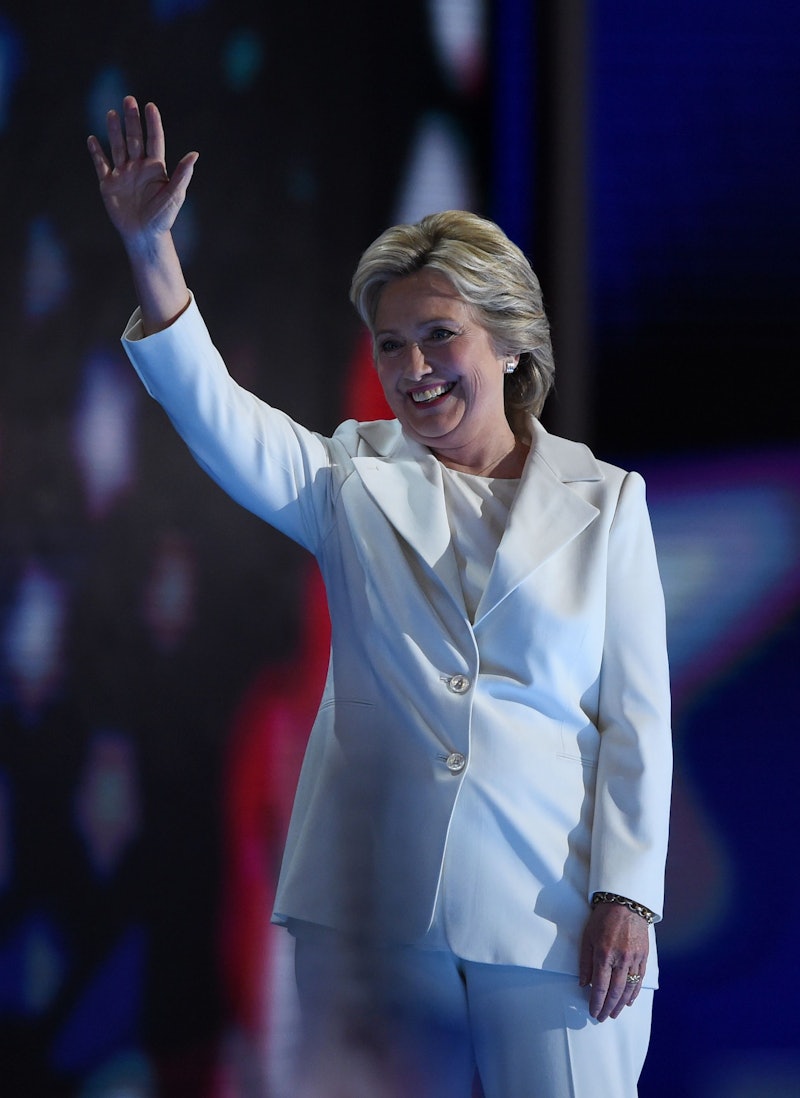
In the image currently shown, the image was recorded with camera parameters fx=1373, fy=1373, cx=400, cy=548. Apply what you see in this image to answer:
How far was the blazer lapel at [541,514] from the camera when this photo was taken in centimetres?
149

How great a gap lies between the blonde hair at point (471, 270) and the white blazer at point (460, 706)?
0.20 metres

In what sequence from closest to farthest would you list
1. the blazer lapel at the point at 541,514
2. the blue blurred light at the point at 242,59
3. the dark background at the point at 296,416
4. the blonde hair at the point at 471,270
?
the blazer lapel at the point at 541,514 < the blonde hair at the point at 471,270 < the dark background at the point at 296,416 < the blue blurred light at the point at 242,59

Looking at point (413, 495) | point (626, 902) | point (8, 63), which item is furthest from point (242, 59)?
point (626, 902)

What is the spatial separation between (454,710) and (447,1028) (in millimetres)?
329

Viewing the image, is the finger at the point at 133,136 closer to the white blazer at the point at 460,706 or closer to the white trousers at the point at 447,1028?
the white blazer at the point at 460,706

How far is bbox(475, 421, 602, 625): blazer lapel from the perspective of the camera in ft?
4.89

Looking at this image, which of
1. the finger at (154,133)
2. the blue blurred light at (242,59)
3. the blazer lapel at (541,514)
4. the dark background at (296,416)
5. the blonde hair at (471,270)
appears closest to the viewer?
the finger at (154,133)

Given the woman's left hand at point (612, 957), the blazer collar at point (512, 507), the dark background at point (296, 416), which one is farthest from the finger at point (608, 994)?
the dark background at point (296, 416)

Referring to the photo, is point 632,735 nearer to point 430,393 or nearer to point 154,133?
point 430,393

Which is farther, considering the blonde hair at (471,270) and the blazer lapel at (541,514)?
the blonde hair at (471,270)

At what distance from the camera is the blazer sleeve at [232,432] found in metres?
1.42

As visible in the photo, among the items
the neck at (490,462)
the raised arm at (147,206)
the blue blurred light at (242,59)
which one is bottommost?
the neck at (490,462)

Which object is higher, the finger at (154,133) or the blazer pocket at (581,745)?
the finger at (154,133)

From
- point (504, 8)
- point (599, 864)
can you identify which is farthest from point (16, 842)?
point (504, 8)
